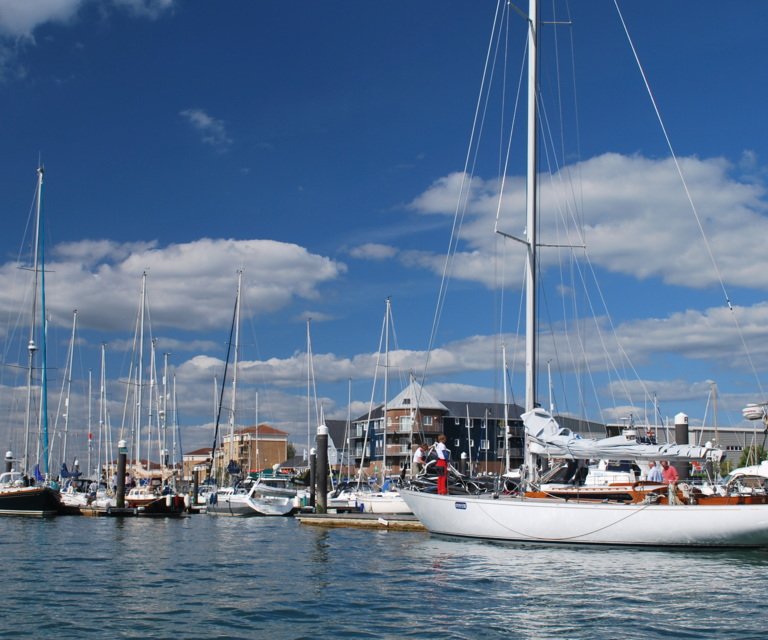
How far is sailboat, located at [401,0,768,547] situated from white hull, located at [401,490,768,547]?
0.09ft

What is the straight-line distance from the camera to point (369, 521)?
120ft

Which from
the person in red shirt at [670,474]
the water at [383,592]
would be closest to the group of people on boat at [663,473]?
the person in red shirt at [670,474]

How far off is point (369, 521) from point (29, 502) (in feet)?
77.7

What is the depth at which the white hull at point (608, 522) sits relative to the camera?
76.8 ft

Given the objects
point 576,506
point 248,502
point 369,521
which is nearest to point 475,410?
point 248,502

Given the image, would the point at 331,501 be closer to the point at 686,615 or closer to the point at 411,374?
the point at 411,374

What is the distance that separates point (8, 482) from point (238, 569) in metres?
37.7

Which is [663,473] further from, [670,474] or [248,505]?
[248,505]

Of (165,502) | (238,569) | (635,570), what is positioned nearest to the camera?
(635,570)

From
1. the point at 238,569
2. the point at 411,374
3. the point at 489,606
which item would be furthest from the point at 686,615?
the point at 411,374

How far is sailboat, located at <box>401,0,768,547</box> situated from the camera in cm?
2359

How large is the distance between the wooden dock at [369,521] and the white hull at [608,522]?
7.61 metres

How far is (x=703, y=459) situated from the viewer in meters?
26.7

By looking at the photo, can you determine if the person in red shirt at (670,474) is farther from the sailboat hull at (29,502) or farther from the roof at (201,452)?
the roof at (201,452)
